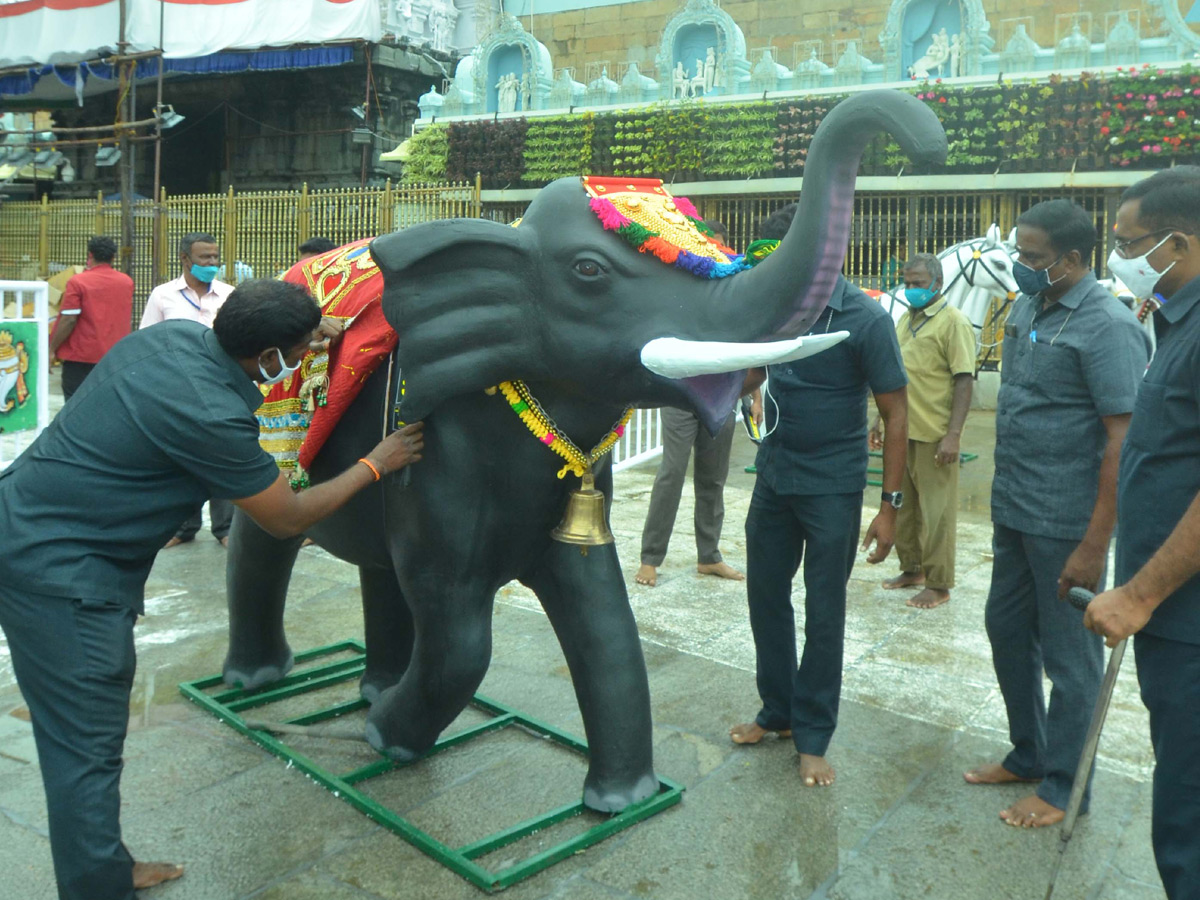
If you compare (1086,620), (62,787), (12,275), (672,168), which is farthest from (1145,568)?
(12,275)

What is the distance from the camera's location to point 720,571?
620 cm

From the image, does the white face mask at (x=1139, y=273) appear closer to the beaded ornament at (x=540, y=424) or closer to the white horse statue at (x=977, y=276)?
the beaded ornament at (x=540, y=424)

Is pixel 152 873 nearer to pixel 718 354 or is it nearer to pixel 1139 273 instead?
pixel 718 354

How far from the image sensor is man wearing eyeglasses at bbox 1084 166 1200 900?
2.32 meters

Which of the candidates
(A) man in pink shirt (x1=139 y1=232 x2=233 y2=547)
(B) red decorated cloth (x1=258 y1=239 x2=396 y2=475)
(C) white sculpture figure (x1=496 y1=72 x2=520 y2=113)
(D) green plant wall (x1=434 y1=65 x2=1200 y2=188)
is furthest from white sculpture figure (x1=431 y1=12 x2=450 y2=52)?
(B) red decorated cloth (x1=258 y1=239 x2=396 y2=475)

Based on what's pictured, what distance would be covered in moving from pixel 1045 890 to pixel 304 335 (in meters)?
2.42

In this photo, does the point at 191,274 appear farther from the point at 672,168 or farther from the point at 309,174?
the point at 309,174

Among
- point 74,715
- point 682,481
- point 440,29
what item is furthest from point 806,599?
point 440,29

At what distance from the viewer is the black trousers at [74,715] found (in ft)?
8.63

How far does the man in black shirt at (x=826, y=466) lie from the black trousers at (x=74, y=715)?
6.73 feet

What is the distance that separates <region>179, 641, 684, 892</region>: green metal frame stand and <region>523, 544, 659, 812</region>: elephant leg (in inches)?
3.7

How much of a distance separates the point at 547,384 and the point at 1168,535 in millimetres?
1576

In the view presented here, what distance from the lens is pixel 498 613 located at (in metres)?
5.49

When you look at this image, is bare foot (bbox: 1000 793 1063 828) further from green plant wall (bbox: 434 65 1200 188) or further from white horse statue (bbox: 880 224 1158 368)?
green plant wall (bbox: 434 65 1200 188)
